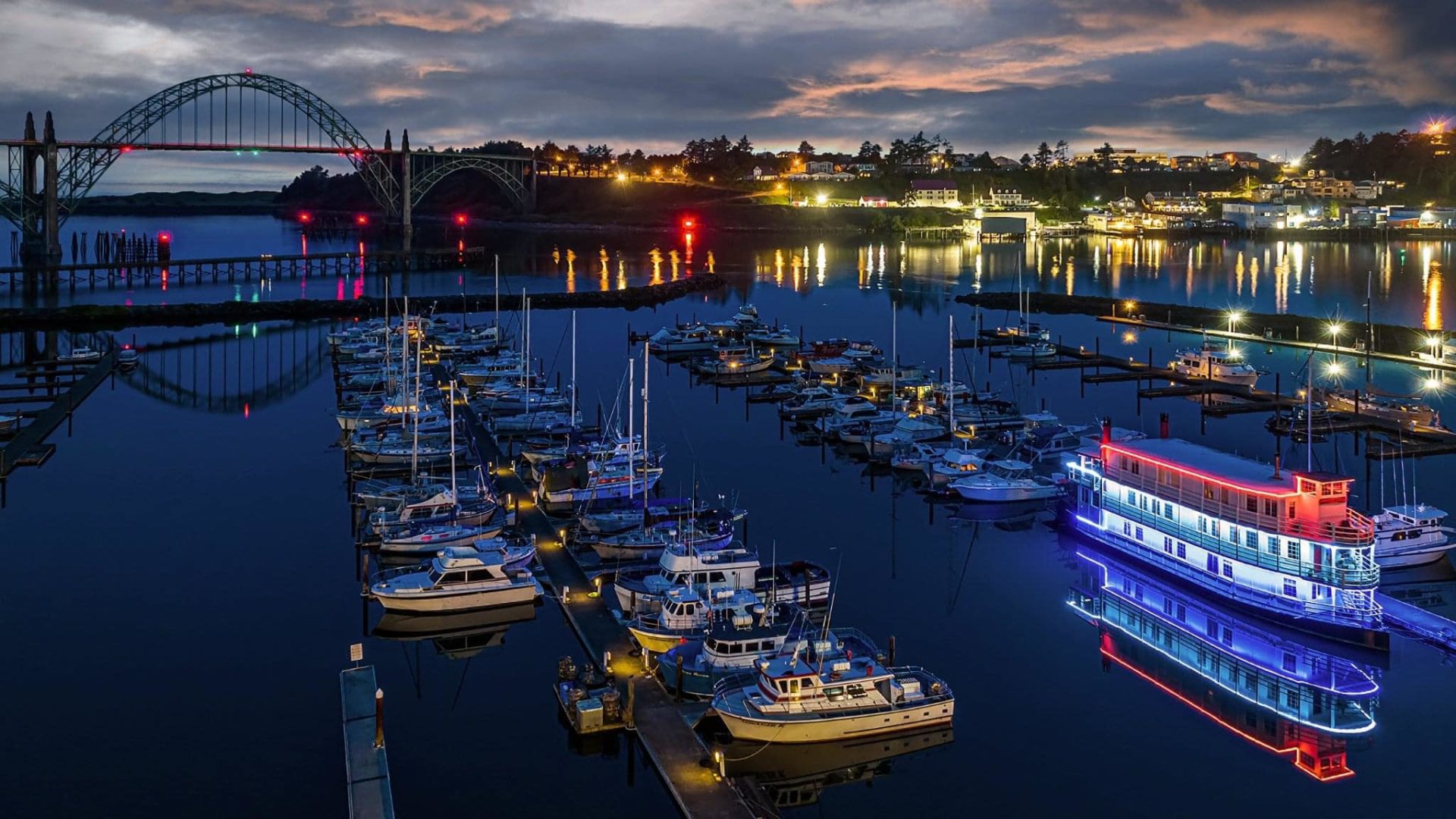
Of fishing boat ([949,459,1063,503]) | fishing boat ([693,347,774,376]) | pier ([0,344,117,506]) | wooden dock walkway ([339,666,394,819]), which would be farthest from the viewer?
fishing boat ([693,347,774,376])

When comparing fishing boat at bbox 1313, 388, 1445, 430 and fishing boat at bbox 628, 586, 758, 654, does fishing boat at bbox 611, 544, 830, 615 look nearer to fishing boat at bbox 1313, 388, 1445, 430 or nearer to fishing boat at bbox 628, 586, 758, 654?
fishing boat at bbox 628, 586, 758, 654

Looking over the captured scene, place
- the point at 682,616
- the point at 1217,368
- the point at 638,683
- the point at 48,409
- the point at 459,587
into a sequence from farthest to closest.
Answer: the point at 1217,368
the point at 48,409
the point at 459,587
the point at 682,616
the point at 638,683

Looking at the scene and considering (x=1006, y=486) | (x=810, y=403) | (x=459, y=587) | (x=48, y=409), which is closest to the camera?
(x=459, y=587)

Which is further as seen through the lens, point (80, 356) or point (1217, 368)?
point (80, 356)

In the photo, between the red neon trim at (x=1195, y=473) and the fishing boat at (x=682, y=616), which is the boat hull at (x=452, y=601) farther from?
the red neon trim at (x=1195, y=473)

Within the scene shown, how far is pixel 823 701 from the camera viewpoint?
24094 millimetres

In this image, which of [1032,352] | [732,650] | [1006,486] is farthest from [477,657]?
[1032,352]

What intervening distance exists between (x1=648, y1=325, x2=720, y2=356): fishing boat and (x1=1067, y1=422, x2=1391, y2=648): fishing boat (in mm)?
41724

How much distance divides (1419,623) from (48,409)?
51420 mm

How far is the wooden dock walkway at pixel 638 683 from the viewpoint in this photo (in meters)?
21.6

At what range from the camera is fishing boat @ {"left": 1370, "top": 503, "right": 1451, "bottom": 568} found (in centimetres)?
3397

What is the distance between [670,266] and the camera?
150375mm

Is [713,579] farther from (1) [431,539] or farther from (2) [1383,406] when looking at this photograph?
(2) [1383,406]

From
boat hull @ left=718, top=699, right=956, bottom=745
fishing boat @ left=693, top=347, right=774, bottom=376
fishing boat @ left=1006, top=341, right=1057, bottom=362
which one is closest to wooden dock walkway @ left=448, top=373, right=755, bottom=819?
boat hull @ left=718, top=699, right=956, bottom=745
